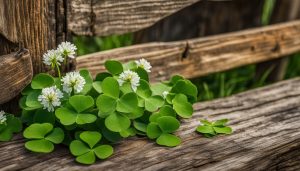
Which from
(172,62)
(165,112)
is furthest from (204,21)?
(165,112)

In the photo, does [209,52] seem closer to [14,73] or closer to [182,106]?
[182,106]

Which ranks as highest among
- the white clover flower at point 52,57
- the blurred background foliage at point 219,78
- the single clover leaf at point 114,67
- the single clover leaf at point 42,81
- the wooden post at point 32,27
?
the wooden post at point 32,27

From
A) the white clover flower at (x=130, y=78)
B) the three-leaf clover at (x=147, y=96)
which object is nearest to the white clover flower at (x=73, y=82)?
the white clover flower at (x=130, y=78)

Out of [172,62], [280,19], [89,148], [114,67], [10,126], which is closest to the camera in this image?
[89,148]

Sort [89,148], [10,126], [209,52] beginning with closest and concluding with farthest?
[89,148]
[10,126]
[209,52]

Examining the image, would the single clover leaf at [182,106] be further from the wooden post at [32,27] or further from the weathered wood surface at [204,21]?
the weathered wood surface at [204,21]

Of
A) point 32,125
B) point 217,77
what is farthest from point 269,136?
point 217,77

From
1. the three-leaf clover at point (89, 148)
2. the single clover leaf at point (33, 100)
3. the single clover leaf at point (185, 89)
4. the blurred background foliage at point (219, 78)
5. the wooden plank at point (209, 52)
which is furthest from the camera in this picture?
the blurred background foliage at point (219, 78)

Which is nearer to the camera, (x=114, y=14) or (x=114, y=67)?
(x=114, y=67)
